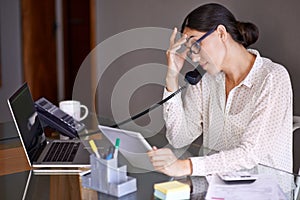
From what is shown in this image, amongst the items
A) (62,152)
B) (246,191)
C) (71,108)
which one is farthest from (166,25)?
(246,191)

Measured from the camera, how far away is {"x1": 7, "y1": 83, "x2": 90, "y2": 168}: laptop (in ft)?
6.00

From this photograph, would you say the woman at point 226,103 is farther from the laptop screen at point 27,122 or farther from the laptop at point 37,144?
the laptop screen at point 27,122

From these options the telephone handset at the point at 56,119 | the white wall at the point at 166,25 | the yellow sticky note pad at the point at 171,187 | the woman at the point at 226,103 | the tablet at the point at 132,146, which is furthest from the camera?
the white wall at the point at 166,25

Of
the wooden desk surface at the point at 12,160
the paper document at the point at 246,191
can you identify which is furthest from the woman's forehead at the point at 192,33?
the wooden desk surface at the point at 12,160

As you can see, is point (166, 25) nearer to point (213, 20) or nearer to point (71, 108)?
point (71, 108)

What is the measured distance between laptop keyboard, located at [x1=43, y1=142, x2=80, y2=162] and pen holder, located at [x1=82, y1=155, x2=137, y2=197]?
0.35 meters

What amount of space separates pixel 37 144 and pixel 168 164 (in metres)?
0.59

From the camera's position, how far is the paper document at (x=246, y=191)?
1461mm

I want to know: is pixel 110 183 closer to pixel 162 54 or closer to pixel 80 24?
pixel 162 54

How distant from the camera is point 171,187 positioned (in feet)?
4.80

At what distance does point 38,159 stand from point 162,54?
143cm

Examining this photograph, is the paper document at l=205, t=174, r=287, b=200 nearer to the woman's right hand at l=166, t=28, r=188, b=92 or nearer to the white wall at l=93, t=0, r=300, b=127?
the woman's right hand at l=166, t=28, r=188, b=92

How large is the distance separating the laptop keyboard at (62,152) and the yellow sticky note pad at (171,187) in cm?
49

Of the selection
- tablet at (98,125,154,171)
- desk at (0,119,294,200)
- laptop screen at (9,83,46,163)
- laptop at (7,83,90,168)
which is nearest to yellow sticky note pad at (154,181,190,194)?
desk at (0,119,294,200)
